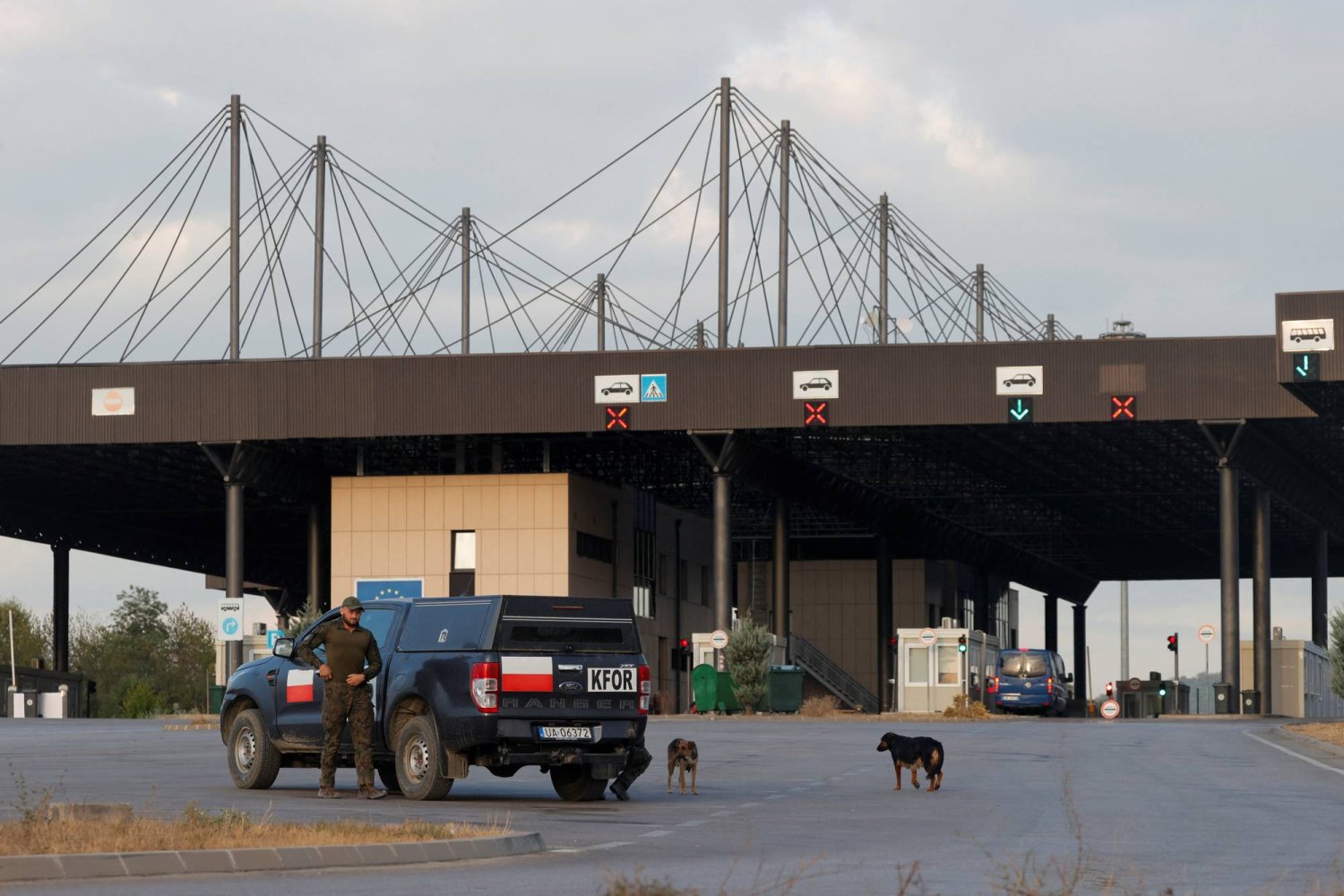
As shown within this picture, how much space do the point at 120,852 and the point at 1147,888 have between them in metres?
5.94

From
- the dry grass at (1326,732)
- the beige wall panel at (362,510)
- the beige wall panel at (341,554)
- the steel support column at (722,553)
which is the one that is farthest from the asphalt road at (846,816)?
the beige wall panel at (362,510)

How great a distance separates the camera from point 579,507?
70500 mm

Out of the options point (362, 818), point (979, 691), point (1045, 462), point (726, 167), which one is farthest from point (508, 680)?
point (1045, 462)

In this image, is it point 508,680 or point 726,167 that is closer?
point 508,680

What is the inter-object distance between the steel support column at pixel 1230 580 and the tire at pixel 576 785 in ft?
145

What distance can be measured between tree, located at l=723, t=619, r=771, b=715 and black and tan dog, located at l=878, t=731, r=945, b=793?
35569 mm

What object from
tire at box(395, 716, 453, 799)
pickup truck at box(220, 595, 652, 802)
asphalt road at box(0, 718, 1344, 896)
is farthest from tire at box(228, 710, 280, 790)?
tire at box(395, 716, 453, 799)

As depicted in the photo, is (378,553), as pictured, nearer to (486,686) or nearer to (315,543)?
(315,543)

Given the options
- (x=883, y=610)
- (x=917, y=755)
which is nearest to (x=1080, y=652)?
(x=883, y=610)

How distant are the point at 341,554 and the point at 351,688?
168ft

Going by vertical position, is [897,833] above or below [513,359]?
below

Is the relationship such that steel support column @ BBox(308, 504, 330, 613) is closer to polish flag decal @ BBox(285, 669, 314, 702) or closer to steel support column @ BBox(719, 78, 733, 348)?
steel support column @ BBox(719, 78, 733, 348)

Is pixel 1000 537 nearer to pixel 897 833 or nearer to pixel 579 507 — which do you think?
pixel 579 507

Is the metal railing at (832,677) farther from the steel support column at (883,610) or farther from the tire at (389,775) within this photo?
the tire at (389,775)
